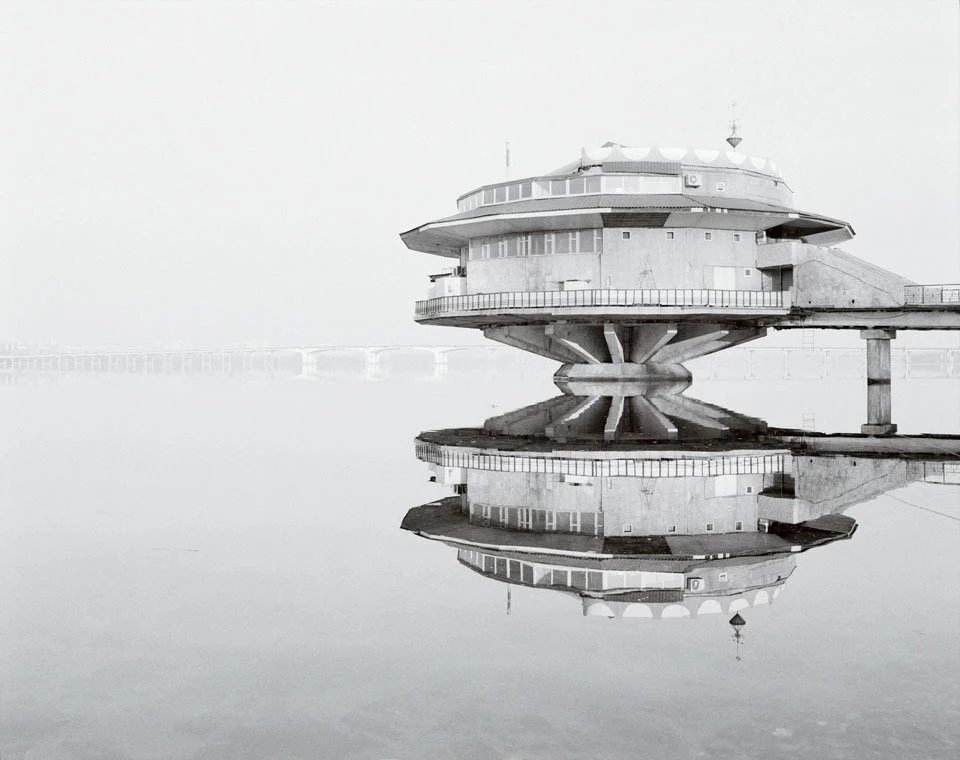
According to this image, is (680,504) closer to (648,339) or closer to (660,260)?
(660,260)

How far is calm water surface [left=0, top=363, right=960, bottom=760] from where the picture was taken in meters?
5.47

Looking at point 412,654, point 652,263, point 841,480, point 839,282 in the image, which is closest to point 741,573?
point 412,654

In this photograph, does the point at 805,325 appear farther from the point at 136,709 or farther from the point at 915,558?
the point at 136,709

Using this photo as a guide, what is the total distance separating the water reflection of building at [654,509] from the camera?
30.1ft

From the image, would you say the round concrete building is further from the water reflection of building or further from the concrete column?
the water reflection of building

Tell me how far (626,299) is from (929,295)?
51.8 feet

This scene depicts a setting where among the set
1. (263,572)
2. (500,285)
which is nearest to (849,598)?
(263,572)

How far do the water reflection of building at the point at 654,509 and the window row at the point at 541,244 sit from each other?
74.6ft

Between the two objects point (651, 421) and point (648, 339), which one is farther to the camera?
point (648, 339)

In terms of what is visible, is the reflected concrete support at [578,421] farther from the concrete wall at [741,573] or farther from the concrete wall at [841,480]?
the concrete wall at [741,573]

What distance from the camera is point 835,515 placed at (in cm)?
1317

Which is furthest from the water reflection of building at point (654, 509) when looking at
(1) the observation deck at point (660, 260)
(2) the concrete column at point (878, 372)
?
(1) the observation deck at point (660, 260)

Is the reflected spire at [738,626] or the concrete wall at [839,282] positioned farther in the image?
the concrete wall at [839,282]

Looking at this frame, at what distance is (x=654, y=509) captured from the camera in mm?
13633
